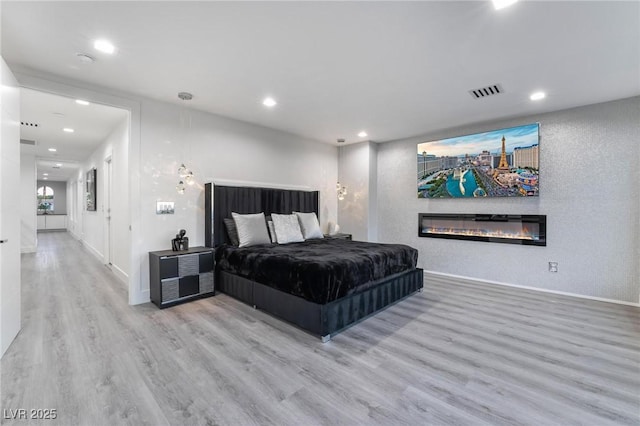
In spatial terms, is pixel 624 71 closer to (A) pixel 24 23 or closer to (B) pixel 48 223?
(A) pixel 24 23

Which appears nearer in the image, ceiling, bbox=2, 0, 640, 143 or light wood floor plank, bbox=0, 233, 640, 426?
light wood floor plank, bbox=0, 233, 640, 426

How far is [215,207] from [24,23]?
8.54 ft

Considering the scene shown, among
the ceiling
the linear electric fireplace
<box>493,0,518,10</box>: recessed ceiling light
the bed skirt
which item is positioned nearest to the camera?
<box>493,0,518,10</box>: recessed ceiling light

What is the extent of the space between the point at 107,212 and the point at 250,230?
140 inches

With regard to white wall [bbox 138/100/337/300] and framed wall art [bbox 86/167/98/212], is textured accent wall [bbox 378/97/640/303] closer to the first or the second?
white wall [bbox 138/100/337/300]

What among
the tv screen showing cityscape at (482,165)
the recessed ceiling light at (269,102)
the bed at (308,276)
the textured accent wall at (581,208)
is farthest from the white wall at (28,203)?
the textured accent wall at (581,208)

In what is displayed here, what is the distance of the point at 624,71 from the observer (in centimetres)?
299

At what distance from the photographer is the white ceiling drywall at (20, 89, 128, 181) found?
382cm

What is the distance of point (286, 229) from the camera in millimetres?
4574

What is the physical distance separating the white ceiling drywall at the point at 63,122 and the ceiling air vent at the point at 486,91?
4.65 metres

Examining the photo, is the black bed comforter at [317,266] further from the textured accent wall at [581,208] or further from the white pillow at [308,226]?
the textured accent wall at [581,208]

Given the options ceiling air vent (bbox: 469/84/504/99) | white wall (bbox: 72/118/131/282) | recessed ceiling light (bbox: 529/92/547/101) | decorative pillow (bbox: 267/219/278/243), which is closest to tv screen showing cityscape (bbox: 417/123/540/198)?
recessed ceiling light (bbox: 529/92/547/101)

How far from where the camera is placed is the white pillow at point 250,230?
4.15 meters

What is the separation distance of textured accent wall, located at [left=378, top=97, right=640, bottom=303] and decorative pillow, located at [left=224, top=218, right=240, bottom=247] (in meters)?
3.92
